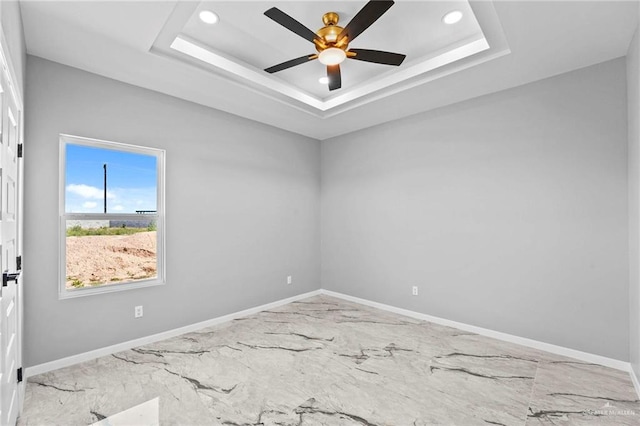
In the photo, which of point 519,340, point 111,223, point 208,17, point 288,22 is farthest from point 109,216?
point 519,340

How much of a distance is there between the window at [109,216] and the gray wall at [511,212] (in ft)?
8.89

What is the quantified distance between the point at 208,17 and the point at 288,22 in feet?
2.59

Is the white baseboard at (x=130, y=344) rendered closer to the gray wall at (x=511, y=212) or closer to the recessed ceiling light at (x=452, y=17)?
the gray wall at (x=511, y=212)

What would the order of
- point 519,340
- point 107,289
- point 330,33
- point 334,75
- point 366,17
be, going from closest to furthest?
point 366,17
point 330,33
point 334,75
point 107,289
point 519,340

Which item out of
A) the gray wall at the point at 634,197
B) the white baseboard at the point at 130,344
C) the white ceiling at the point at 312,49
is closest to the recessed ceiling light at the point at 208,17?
the white ceiling at the point at 312,49

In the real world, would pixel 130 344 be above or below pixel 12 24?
below

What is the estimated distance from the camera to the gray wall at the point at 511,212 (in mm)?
2758

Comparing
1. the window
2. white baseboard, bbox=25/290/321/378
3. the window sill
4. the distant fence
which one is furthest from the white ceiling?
white baseboard, bbox=25/290/321/378

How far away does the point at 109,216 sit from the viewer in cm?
303

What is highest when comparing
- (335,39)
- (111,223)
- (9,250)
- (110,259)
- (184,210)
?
(335,39)

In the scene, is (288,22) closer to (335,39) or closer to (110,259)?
(335,39)

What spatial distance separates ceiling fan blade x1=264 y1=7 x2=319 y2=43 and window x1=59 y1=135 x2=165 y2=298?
2.01 m

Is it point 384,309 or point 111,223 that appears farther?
point 384,309

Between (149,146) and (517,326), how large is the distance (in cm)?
420
